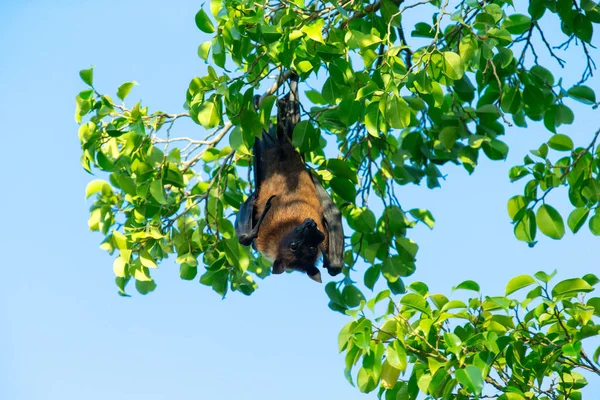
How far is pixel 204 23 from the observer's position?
18.0 feet

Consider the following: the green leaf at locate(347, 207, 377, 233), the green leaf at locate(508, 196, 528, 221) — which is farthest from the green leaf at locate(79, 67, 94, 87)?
the green leaf at locate(508, 196, 528, 221)

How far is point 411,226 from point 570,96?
2.13m

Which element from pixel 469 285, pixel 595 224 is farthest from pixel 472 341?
pixel 595 224

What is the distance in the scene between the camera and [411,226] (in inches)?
317

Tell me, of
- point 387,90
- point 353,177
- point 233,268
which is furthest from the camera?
point 233,268

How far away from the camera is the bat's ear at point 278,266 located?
7652 millimetres

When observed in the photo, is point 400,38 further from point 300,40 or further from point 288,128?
point 300,40

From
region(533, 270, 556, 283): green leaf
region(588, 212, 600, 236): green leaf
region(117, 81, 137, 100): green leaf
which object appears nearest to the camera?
region(533, 270, 556, 283): green leaf

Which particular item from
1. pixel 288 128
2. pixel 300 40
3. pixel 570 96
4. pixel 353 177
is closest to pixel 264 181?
pixel 288 128

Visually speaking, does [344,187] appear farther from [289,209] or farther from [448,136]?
[448,136]

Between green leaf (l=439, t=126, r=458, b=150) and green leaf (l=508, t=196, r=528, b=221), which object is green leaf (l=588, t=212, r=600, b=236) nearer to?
green leaf (l=508, t=196, r=528, b=221)

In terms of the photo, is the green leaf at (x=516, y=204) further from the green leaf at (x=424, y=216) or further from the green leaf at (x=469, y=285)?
the green leaf at (x=469, y=285)

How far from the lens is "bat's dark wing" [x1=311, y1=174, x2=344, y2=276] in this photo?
23.7ft

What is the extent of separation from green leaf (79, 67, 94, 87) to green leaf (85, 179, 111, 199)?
55.1 inches
